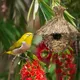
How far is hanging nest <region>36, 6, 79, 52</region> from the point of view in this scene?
2346 mm

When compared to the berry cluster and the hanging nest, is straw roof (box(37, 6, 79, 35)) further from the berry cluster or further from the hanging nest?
the berry cluster

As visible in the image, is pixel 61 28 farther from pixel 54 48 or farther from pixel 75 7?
pixel 75 7

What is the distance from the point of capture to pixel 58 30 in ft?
7.68

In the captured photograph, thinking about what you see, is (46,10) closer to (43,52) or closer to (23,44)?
(43,52)

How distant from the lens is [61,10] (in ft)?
7.92

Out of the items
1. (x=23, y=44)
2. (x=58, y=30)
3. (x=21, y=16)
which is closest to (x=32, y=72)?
(x=23, y=44)

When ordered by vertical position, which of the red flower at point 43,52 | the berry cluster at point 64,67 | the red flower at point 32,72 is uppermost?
the red flower at point 32,72

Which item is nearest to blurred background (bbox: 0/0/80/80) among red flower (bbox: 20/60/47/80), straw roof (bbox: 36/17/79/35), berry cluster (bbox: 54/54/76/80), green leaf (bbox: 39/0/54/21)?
green leaf (bbox: 39/0/54/21)

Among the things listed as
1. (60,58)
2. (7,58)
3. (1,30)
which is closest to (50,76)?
(60,58)

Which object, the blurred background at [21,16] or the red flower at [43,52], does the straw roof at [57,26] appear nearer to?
the blurred background at [21,16]

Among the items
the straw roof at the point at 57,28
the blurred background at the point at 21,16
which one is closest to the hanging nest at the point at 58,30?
the straw roof at the point at 57,28

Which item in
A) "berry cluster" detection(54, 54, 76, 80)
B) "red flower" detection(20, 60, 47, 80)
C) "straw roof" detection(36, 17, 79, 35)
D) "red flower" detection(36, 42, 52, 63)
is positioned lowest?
"berry cluster" detection(54, 54, 76, 80)

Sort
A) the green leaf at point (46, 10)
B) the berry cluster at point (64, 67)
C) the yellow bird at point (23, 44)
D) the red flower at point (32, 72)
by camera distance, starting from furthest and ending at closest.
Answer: the berry cluster at point (64, 67), the green leaf at point (46, 10), the yellow bird at point (23, 44), the red flower at point (32, 72)

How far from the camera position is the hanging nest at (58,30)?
2.35m
